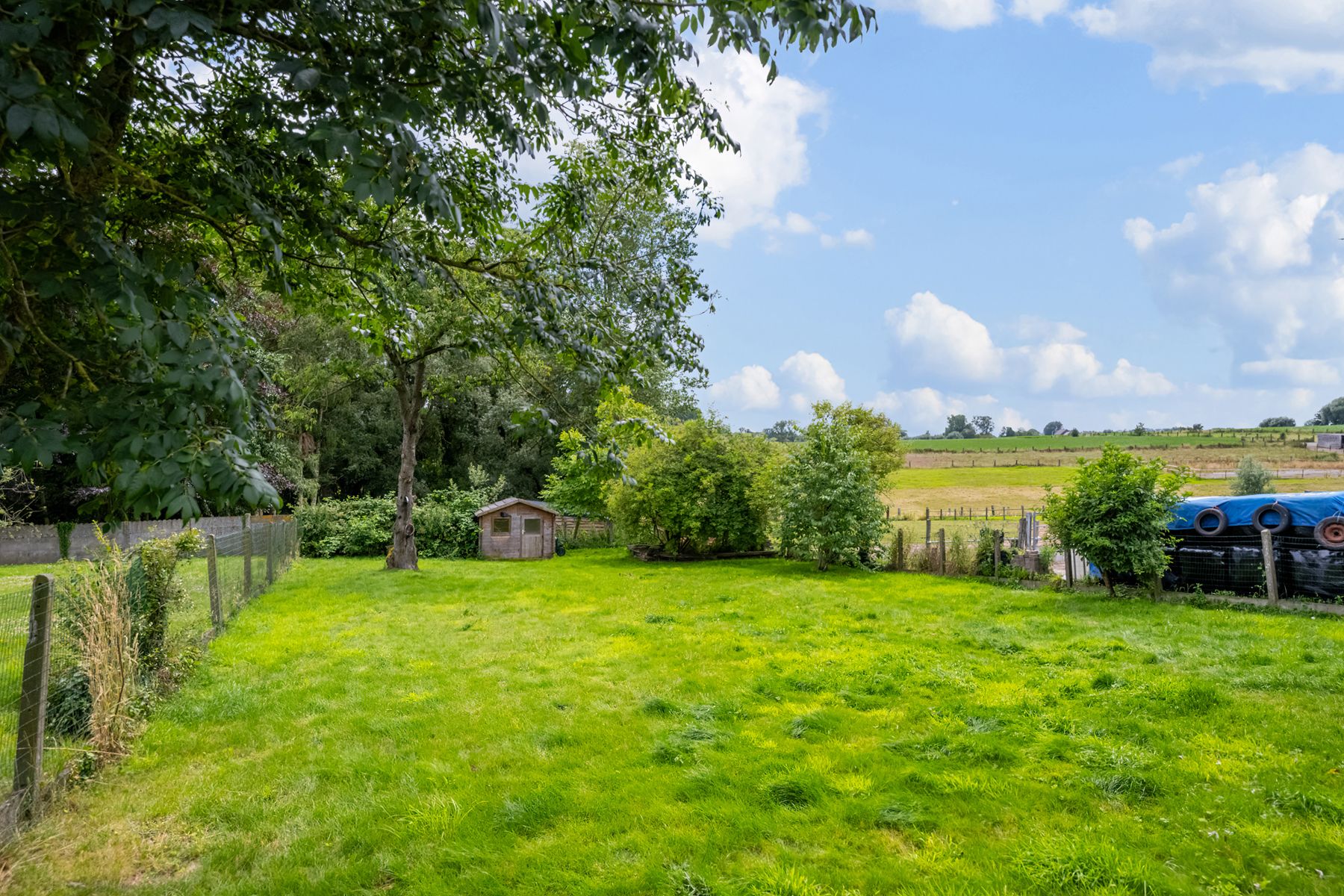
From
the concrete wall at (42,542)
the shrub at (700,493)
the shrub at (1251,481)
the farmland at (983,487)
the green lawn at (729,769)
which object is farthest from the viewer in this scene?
the farmland at (983,487)

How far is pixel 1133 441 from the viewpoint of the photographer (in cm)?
6856

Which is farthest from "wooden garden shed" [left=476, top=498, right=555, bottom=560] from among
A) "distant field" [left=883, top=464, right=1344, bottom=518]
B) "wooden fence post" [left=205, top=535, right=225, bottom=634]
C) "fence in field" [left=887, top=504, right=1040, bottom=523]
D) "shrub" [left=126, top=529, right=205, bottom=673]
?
"fence in field" [left=887, top=504, right=1040, bottom=523]

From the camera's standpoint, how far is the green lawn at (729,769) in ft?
11.5

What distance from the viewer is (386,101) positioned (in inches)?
92.2

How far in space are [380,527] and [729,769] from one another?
67.5 feet

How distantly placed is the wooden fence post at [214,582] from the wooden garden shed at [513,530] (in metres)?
13.8

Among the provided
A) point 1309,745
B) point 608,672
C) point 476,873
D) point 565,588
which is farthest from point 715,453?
point 476,873

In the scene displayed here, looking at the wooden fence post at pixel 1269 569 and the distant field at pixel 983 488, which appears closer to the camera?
the wooden fence post at pixel 1269 569

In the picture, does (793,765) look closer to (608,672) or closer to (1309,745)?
(608,672)

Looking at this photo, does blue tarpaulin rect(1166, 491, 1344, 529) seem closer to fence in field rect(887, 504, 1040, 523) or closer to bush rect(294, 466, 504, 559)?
bush rect(294, 466, 504, 559)

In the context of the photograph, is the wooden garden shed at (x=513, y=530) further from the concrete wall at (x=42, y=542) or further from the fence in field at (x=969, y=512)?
the fence in field at (x=969, y=512)

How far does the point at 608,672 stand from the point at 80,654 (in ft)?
14.7

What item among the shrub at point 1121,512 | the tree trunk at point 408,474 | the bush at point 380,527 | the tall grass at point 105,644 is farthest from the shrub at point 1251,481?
the tall grass at point 105,644

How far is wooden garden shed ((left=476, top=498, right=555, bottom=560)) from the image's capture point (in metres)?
22.9
